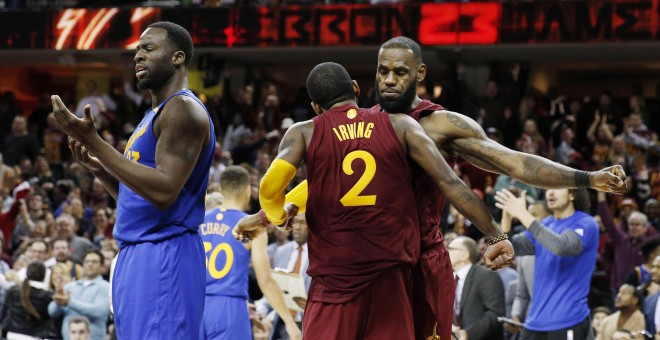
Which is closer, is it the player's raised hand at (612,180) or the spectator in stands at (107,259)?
the player's raised hand at (612,180)

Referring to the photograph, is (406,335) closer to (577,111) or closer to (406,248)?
(406,248)

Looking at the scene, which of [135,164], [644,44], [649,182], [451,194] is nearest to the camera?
[135,164]

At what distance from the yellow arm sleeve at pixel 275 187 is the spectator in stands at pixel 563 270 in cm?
406

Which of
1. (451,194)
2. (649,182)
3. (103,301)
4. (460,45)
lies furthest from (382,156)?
(460,45)

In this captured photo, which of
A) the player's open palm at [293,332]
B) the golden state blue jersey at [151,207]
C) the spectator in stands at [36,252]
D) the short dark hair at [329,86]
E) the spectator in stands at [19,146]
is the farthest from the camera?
the spectator in stands at [19,146]

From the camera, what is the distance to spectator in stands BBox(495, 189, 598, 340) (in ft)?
30.9

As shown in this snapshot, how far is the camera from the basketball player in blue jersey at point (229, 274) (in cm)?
848

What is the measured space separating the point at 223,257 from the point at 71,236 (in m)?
6.45

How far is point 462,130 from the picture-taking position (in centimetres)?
588

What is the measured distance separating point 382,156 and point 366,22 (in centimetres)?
1265

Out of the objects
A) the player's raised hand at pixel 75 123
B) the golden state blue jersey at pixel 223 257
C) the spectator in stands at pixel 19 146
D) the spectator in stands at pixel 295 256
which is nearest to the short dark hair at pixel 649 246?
the spectator in stands at pixel 295 256

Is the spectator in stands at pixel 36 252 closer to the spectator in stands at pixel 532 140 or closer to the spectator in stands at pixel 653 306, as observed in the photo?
the spectator in stands at pixel 532 140

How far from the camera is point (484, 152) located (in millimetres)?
5906

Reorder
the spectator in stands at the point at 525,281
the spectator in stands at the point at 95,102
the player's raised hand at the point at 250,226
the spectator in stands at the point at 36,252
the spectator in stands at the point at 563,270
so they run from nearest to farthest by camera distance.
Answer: the player's raised hand at the point at 250,226, the spectator in stands at the point at 563,270, the spectator in stands at the point at 525,281, the spectator in stands at the point at 36,252, the spectator in stands at the point at 95,102
